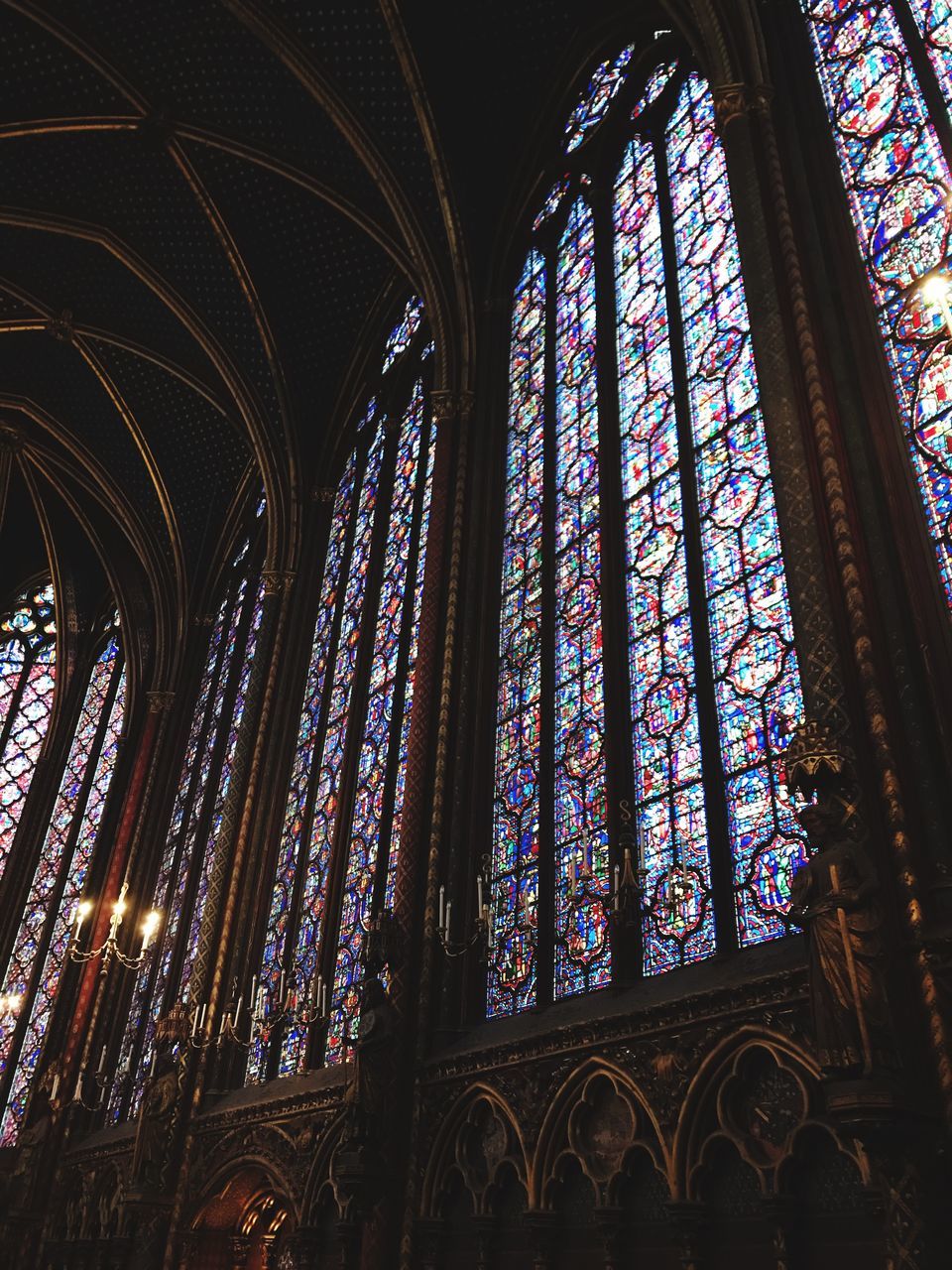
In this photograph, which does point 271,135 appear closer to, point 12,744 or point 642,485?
point 642,485

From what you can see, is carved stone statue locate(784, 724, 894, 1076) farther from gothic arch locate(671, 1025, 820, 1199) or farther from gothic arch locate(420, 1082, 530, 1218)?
gothic arch locate(420, 1082, 530, 1218)

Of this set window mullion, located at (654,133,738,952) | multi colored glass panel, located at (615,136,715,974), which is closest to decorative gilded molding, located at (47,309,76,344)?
multi colored glass panel, located at (615,136,715,974)

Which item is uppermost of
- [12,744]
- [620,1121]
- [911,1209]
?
[12,744]

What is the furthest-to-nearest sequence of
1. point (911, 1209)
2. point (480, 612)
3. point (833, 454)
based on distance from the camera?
point (480, 612)
point (833, 454)
point (911, 1209)

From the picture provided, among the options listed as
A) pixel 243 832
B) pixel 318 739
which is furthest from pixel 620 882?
pixel 243 832

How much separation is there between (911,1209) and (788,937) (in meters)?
Answer: 1.78

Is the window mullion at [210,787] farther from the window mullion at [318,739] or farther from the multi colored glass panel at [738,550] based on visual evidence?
the multi colored glass panel at [738,550]

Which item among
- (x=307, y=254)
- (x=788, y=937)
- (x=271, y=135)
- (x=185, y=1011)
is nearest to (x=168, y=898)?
(x=185, y=1011)

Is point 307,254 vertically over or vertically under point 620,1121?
over

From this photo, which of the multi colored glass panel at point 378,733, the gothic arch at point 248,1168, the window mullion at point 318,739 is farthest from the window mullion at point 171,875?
the multi colored glass panel at point 378,733

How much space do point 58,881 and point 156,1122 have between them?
8.97 metres

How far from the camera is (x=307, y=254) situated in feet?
50.1

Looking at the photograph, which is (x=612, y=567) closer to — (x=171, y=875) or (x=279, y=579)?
(x=279, y=579)

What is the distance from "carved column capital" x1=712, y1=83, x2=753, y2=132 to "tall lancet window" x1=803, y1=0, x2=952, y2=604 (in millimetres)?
638
